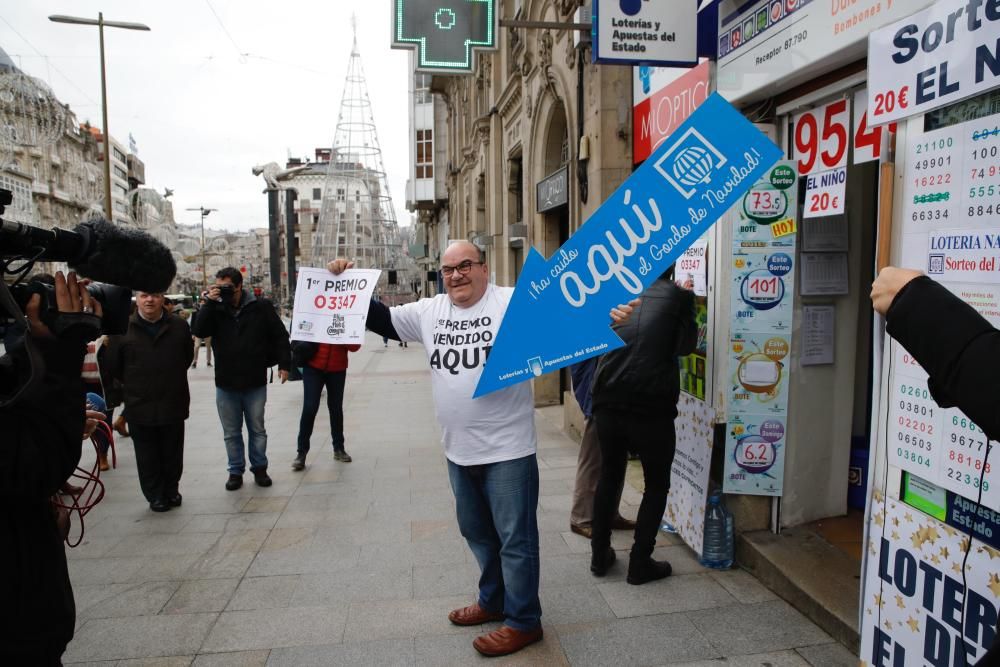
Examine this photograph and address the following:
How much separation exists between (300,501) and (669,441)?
137 inches

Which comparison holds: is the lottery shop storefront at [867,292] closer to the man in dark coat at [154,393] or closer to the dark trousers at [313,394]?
the dark trousers at [313,394]

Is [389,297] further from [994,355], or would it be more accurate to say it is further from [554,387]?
[994,355]

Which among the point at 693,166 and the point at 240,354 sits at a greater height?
the point at 693,166

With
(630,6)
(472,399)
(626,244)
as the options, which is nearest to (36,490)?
→ (472,399)

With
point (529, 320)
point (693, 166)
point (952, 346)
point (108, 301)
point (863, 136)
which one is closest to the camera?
point (952, 346)

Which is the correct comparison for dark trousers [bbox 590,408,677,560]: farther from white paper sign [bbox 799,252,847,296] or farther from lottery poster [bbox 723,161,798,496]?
white paper sign [bbox 799,252,847,296]

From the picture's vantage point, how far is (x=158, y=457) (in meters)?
5.76

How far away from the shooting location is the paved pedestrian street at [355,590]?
3.36 metres

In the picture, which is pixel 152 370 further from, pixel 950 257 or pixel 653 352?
pixel 950 257

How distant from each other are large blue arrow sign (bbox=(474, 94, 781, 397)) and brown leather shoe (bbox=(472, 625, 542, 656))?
1230mm

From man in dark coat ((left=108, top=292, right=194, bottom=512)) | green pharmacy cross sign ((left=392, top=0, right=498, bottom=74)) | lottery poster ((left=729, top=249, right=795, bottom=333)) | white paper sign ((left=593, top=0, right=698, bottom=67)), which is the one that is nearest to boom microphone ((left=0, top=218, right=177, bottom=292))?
lottery poster ((left=729, top=249, right=795, bottom=333))

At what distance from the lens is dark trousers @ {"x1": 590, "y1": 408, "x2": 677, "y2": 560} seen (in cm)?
387

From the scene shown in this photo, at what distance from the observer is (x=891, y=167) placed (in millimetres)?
2768

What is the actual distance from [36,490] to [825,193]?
3849 millimetres
